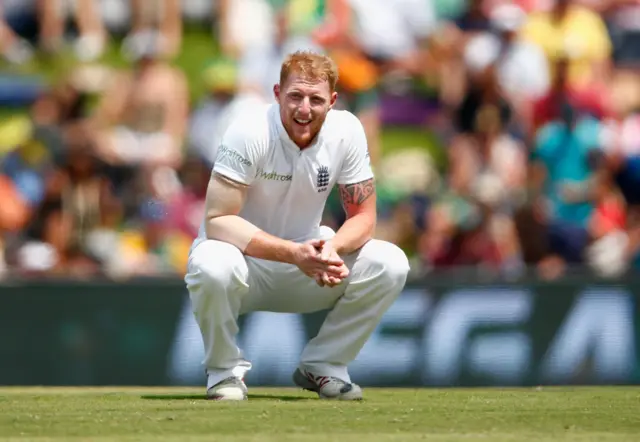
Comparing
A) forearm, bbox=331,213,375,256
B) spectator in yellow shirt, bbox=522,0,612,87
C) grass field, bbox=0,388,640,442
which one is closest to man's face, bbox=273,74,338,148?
forearm, bbox=331,213,375,256

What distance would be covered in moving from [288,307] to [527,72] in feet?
18.1

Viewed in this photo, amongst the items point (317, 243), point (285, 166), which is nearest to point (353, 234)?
point (317, 243)

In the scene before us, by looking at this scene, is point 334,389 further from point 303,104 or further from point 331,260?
point 303,104

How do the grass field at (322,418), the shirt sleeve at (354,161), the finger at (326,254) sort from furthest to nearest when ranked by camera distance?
the shirt sleeve at (354,161) < the finger at (326,254) < the grass field at (322,418)

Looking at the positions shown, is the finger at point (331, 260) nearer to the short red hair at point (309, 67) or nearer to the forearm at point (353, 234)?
the forearm at point (353, 234)

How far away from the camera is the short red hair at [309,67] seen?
6188mm

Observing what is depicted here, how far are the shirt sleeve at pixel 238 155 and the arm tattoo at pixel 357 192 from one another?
51 cm

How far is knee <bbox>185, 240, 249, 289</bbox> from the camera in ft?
20.2

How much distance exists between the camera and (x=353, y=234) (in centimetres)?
637

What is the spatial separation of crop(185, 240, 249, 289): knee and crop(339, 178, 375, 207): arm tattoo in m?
0.61

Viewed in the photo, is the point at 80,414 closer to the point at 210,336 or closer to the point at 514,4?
the point at 210,336

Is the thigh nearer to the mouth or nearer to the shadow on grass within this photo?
the shadow on grass

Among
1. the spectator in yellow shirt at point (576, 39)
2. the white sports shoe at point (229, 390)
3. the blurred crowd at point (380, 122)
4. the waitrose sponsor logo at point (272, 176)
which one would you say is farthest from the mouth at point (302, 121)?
the spectator in yellow shirt at point (576, 39)

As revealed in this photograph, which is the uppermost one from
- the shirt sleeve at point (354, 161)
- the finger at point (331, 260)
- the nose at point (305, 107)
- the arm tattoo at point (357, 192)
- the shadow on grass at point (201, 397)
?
the nose at point (305, 107)
